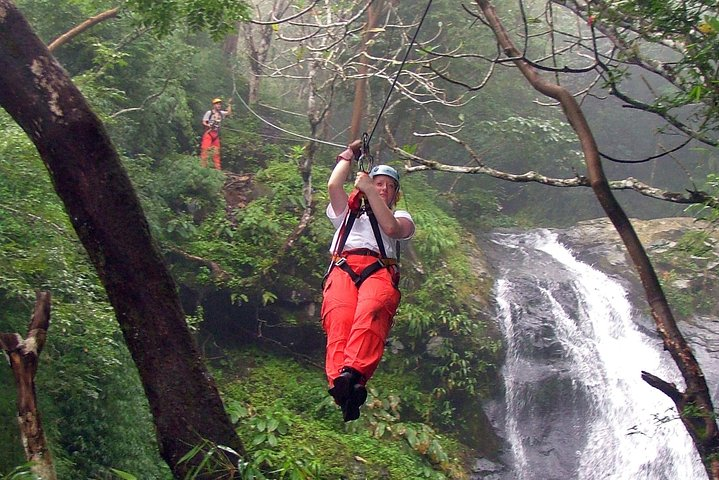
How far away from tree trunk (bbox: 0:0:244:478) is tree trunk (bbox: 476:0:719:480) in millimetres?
3008

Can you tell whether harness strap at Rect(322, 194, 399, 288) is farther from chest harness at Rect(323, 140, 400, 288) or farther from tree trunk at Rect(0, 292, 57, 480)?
tree trunk at Rect(0, 292, 57, 480)

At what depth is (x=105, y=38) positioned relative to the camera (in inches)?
419

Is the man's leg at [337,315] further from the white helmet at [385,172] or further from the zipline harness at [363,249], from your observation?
the white helmet at [385,172]

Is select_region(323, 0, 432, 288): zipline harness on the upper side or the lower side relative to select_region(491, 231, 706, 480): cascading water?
upper

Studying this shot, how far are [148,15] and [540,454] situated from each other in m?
8.69

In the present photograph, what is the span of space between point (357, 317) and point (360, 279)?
31 cm

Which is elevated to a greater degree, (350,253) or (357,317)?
(350,253)

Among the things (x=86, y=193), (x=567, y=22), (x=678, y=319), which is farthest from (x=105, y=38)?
(x=567, y=22)

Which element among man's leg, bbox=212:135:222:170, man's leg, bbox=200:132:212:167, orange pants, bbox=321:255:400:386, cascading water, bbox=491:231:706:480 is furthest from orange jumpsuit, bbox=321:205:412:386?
man's leg, bbox=200:132:212:167

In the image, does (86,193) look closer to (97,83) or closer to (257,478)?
(257,478)

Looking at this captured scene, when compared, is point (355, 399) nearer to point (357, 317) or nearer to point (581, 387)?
point (357, 317)

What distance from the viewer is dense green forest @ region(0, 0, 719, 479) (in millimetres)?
5633

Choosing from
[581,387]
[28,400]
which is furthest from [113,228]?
[581,387]

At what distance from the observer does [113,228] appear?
12.5 feet
